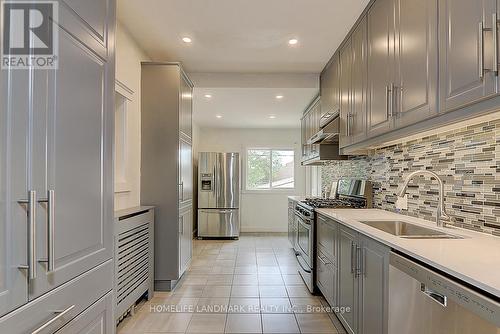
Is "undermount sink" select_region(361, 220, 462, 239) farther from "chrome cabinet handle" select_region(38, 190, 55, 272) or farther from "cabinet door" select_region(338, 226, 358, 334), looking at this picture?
"chrome cabinet handle" select_region(38, 190, 55, 272)

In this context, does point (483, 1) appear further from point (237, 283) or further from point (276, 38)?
point (237, 283)

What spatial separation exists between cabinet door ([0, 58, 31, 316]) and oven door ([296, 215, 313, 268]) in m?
2.70

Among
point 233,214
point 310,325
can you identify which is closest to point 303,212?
point 310,325

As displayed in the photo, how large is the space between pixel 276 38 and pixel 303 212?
1.96 m

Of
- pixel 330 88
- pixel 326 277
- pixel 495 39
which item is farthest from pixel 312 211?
pixel 495 39

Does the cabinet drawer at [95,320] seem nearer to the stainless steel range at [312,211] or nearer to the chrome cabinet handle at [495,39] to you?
the chrome cabinet handle at [495,39]

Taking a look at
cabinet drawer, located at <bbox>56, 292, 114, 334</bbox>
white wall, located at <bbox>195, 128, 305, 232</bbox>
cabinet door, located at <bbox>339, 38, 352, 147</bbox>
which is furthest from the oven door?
white wall, located at <bbox>195, 128, 305, 232</bbox>

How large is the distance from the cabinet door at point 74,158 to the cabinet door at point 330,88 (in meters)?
2.48

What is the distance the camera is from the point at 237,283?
11.7 feet

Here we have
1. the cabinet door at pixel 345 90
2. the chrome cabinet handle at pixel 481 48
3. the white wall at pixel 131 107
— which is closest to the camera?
the chrome cabinet handle at pixel 481 48

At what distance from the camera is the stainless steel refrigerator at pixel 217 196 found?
6.36m

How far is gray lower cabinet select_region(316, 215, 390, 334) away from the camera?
1.64 m

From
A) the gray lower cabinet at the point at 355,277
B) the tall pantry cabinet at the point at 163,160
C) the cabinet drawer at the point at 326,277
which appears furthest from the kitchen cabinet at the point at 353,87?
the tall pantry cabinet at the point at 163,160

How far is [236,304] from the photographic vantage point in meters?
2.96
